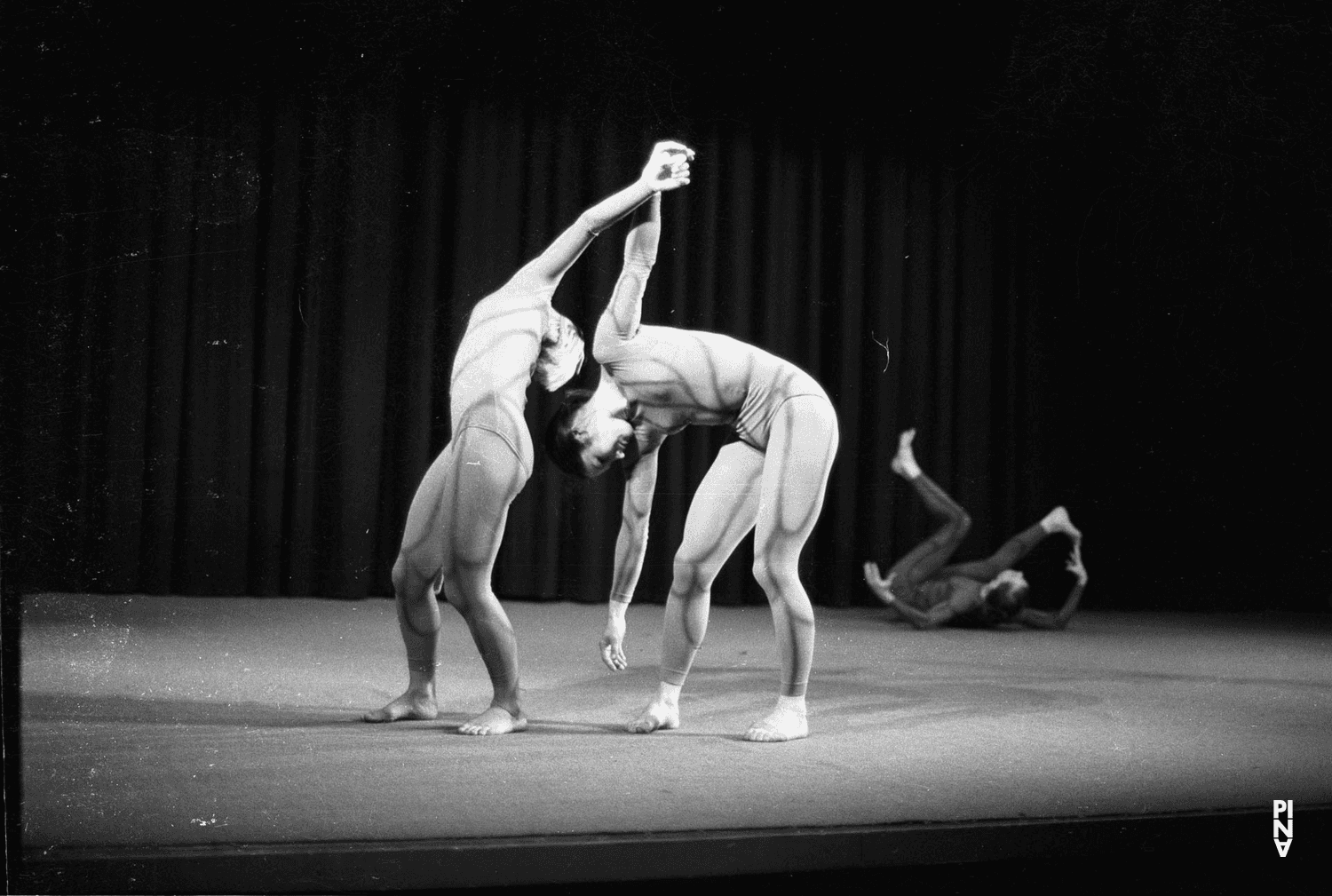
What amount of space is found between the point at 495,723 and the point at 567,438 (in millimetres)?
597

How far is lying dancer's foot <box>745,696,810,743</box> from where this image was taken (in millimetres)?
2561

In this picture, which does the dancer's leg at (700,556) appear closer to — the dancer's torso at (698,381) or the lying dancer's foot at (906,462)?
the dancer's torso at (698,381)

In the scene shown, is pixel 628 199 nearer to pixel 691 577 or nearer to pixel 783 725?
pixel 691 577

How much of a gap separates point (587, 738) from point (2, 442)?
1225mm

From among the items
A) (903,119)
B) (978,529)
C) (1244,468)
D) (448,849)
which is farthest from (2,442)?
(1244,468)

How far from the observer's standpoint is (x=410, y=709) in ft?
8.66

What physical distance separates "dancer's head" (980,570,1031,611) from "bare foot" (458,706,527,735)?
8.59 ft

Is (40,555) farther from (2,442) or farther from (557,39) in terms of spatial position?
(557,39)

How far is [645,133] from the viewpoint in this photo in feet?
11.8

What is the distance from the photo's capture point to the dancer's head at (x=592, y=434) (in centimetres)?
261

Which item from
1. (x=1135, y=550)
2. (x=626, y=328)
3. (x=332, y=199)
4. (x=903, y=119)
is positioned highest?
(x=903, y=119)

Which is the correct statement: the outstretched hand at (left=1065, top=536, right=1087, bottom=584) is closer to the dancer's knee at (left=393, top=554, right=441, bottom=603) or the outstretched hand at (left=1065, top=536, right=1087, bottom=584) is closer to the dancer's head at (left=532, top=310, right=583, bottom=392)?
the dancer's head at (left=532, top=310, right=583, bottom=392)

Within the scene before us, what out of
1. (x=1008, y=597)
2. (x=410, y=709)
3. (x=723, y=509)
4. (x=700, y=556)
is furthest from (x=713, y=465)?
(x=1008, y=597)

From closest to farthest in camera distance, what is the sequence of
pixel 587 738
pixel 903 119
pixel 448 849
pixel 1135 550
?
pixel 448 849, pixel 587 738, pixel 903 119, pixel 1135 550
